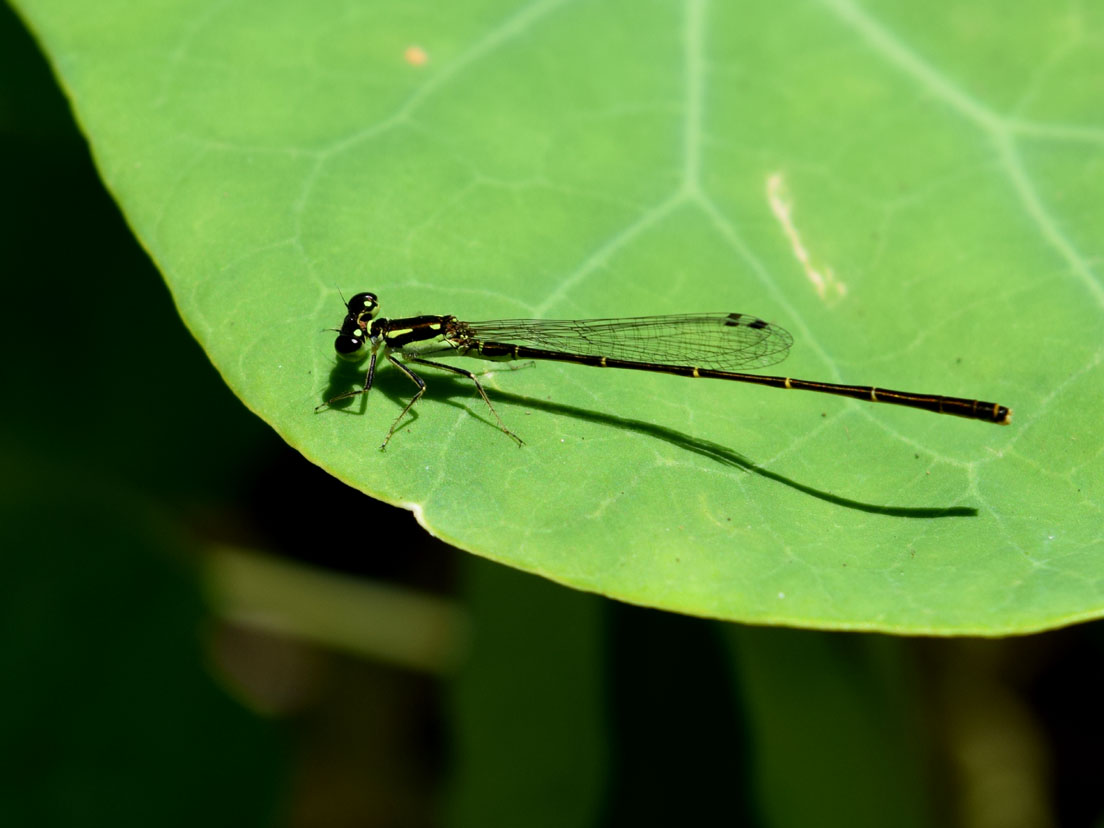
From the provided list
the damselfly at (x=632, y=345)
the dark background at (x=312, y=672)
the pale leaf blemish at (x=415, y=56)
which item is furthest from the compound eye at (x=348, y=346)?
the pale leaf blemish at (x=415, y=56)

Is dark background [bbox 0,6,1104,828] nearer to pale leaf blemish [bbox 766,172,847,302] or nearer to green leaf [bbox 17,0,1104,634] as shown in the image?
green leaf [bbox 17,0,1104,634]

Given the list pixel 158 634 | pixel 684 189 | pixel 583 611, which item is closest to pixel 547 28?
pixel 684 189

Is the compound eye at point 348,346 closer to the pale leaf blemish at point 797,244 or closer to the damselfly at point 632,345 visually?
the damselfly at point 632,345

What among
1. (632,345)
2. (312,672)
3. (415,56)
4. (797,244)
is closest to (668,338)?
(632,345)

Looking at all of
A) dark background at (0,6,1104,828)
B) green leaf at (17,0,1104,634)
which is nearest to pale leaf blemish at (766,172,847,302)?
green leaf at (17,0,1104,634)

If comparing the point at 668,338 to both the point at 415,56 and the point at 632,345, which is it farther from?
the point at 415,56

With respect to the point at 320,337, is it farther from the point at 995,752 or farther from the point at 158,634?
the point at 995,752
